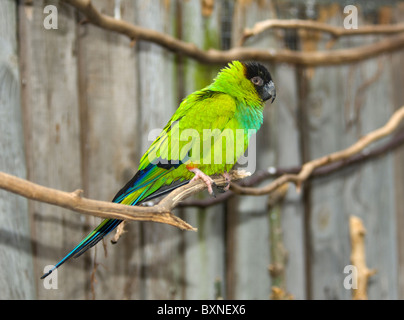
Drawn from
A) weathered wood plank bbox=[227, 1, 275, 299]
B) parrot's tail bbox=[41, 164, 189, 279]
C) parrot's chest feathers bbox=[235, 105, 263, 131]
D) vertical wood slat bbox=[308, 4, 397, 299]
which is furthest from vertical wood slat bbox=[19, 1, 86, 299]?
vertical wood slat bbox=[308, 4, 397, 299]

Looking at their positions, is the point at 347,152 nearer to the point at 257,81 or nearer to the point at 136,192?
the point at 257,81

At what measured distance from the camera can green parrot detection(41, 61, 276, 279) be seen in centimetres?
154

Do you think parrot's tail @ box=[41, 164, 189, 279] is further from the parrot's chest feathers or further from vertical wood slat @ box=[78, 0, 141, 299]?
vertical wood slat @ box=[78, 0, 141, 299]

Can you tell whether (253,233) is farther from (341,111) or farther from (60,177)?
(60,177)

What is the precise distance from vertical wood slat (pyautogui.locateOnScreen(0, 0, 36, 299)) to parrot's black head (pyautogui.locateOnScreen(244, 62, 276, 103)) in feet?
2.99

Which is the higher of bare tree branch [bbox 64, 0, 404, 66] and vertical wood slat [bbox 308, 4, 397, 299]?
bare tree branch [bbox 64, 0, 404, 66]

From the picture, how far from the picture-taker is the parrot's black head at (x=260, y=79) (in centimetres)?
171

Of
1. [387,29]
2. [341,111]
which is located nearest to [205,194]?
[341,111]

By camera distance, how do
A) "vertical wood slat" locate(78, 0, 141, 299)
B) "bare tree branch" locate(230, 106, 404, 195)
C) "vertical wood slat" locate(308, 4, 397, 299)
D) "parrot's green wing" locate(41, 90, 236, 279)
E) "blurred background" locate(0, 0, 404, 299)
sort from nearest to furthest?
"parrot's green wing" locate(41, 90, 236, 279) → "blurred background" locate(0, 0, 404, 299) → "vertical wood slat" locate(78, 0, 141, 299) → "bare tree branch" locate(230, 106, 404, 195) → "vertical wood slat" locate(308, 4, 397, 299)

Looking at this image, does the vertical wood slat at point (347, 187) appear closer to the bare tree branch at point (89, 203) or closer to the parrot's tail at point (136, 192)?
the parrot's tail at point (136, 192)

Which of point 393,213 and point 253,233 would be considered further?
point 393,213

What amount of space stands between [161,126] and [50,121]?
48 cm
